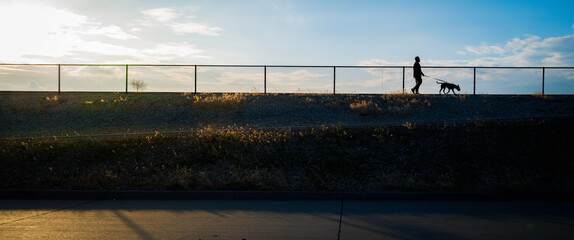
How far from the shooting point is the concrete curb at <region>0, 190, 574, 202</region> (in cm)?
807

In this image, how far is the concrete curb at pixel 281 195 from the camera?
318 inches

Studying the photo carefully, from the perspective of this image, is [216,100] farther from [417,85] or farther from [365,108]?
[417,85]

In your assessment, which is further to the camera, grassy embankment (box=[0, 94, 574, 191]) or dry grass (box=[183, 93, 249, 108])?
dry grass (box=[183, 93, 249, 108])

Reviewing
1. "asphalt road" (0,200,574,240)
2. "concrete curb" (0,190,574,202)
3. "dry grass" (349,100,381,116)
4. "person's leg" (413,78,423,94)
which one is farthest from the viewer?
"person's leg" (413,78,423,94)

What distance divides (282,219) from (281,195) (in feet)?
5.98

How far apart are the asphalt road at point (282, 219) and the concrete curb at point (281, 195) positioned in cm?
22

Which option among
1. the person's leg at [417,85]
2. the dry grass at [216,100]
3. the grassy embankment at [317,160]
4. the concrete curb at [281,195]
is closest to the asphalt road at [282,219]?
the concrete curb at [281,195]

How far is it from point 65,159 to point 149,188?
387cm

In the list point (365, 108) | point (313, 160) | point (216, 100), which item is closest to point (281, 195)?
point (313, 160)

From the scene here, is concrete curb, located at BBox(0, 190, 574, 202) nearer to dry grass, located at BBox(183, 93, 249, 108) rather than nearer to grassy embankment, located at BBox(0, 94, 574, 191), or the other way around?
grassy embankment, located at BBox(0, 94, 574, 191)

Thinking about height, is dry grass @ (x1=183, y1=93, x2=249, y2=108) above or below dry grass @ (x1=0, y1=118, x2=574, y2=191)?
above

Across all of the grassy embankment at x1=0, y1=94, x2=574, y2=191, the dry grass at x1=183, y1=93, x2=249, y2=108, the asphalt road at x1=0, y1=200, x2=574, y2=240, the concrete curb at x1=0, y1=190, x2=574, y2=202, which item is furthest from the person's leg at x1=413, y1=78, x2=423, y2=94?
the asphalt road at x1=0, y1=200, x2=574, y2=240

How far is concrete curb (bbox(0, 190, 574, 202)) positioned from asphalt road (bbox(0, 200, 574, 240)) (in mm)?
223

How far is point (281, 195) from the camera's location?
27.5 ft
